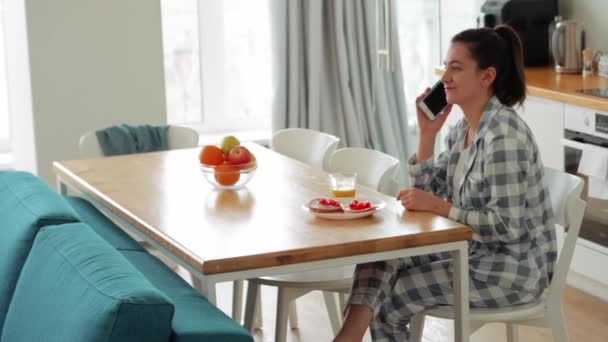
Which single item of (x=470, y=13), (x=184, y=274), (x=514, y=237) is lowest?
(x=184, y=274)

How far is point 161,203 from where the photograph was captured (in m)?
3.14

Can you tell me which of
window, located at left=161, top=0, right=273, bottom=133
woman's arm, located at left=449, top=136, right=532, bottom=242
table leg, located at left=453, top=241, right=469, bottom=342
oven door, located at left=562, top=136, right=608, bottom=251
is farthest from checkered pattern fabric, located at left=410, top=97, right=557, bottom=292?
window, located at left=161, top=0, right=273, bottom=133

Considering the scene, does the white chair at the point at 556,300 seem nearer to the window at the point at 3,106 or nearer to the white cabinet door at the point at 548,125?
the white cabinet door at the point at 548,125

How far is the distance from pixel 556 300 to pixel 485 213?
0.33 m

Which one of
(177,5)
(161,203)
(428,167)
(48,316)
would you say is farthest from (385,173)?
(177,5)

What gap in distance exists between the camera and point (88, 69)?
5.03 meters

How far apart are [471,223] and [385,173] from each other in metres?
0.52

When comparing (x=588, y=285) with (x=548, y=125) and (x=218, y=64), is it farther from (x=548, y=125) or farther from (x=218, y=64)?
(x=218, y=64)

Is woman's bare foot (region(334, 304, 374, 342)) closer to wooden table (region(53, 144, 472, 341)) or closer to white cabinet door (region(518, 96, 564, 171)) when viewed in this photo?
wooden table (region(53, 144, 472, 341))

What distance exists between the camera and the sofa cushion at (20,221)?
9.03ft

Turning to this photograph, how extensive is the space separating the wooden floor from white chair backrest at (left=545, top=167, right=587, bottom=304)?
92 centimetres

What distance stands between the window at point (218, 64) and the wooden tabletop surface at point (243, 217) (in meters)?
2.17

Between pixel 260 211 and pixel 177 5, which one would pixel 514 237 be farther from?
pixel 177 5

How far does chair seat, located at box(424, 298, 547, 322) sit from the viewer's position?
9.37 feet
